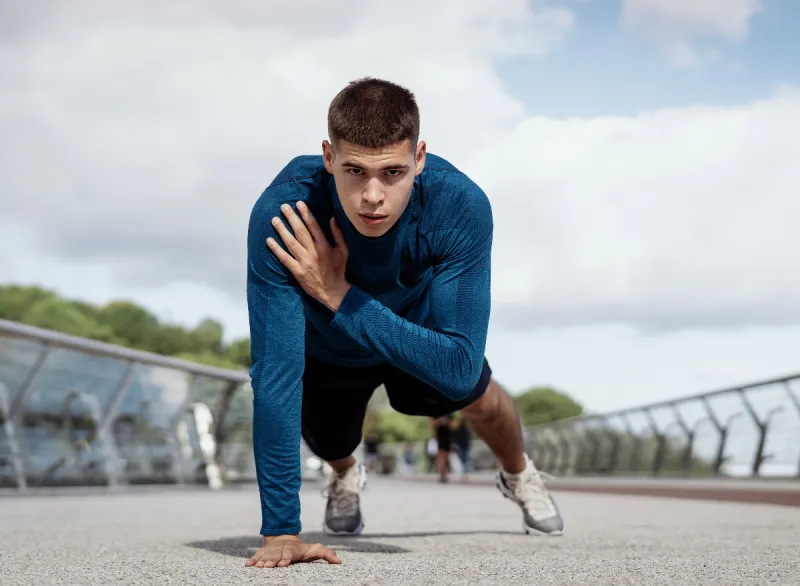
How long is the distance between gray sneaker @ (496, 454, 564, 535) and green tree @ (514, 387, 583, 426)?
372 feet

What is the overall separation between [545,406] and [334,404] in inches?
4622

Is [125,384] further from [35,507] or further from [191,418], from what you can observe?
[35,507]

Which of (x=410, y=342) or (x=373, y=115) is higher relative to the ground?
(x=373, y=115)

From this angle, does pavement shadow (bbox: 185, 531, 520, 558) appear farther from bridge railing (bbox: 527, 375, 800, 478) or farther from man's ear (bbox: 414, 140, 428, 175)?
bridge railing (bbox: 527, 375, 800, 478)

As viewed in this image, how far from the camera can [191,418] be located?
624 inches

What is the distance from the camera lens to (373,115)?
3684 mm

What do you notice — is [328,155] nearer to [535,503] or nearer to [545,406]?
[535,503]

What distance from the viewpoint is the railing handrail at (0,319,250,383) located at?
36.1ft

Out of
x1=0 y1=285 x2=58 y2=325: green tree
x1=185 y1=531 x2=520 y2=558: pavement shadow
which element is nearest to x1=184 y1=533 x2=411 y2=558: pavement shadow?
x1=185 y1=531 x2=520 y2=558: pavement shadow

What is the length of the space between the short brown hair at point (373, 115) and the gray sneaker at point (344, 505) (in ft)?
8.28

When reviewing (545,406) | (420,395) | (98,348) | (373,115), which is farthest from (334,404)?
(545,406)

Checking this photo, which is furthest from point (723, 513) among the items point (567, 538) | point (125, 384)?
point (125, 384)

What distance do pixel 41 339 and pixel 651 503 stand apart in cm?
611

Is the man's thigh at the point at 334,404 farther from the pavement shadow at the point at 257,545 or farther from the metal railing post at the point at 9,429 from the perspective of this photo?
the metal railing post at the point at 9,429
